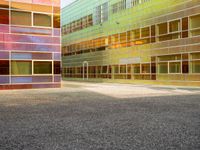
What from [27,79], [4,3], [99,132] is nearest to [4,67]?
[27,79]

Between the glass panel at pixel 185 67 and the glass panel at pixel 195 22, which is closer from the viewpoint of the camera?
the glass panel at pixel 195 22

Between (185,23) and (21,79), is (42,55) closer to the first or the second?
(21,79)

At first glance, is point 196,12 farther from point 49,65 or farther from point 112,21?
point 112,21

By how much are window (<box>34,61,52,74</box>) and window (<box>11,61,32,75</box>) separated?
630 mm

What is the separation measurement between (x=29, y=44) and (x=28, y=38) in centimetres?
61

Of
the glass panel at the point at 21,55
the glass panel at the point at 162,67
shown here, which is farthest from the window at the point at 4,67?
the glass panel at the point at 162,67

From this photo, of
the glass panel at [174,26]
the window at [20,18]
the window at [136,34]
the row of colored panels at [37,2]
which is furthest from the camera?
the window at [136,34]

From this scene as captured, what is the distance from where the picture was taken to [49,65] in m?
29.3

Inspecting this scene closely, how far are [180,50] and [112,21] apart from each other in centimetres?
1903

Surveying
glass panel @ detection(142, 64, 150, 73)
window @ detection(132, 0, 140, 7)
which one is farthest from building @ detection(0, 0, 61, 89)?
window @ detection(132, 0, 140, 7)

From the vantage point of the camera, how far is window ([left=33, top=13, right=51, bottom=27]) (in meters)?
28.5

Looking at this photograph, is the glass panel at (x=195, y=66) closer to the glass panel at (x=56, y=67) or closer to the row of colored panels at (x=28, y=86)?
the glass panel at (x=56, y=67)

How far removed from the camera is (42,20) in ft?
94.9

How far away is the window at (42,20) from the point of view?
1123 inches
